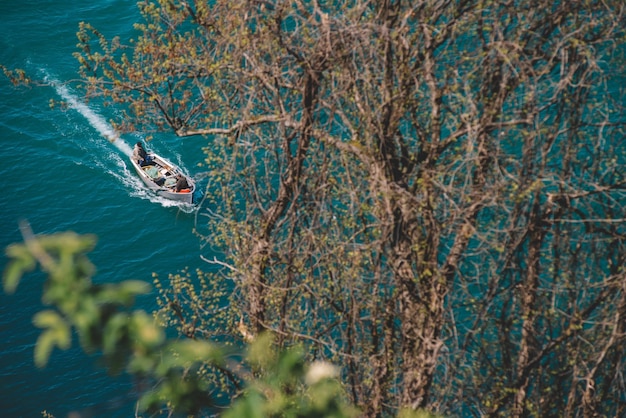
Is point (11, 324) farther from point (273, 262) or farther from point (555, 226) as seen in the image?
point (555, 226)

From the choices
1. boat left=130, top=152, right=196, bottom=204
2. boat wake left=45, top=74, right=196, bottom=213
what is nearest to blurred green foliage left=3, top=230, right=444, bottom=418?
boat wake left=45, top=74, right=196, bottom=213

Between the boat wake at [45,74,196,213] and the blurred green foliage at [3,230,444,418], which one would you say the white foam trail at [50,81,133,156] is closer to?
the boat wake at [45,74,196,213]

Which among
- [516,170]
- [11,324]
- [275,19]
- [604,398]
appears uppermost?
[275,19]

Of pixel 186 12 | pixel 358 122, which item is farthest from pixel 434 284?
pixel 186 12

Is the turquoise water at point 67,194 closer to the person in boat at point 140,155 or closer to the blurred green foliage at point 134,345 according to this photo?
the person in boat at point 140,155

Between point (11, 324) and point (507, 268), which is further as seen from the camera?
point (11, 324)

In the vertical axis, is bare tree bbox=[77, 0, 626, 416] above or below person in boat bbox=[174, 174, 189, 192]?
above

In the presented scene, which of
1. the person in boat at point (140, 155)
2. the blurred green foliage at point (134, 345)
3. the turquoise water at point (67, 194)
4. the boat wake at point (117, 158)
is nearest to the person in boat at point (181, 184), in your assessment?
the boat wake at point (117, 158)
